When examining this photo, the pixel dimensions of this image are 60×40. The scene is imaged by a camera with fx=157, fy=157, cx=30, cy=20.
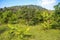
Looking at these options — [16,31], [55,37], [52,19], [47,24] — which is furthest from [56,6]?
[16,31]

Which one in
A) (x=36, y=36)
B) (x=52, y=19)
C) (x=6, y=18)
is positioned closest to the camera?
(x=36, y=36)

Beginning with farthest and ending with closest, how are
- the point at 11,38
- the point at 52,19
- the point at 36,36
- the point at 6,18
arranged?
1. the point at 6,18
2. the point at 52,19
3. the point at 36,36
4. the point at 11,38

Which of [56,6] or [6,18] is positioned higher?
[56,6]

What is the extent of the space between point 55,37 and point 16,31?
2721mm

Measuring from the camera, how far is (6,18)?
18547mm

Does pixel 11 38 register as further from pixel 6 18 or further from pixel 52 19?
pixel 6 18

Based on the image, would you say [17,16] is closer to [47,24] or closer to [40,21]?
[40,21]

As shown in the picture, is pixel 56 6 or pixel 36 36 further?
pixel 56 6

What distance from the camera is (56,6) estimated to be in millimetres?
15008

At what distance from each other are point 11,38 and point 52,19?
18.3 feet

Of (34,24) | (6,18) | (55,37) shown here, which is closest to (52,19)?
(34,24)

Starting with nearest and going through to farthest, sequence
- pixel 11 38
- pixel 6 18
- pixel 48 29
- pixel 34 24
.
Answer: pixel 11 38 → pixel 48 29 → pixel 34 24 → pixel 6 18

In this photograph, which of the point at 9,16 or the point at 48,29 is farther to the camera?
the point at 9,16

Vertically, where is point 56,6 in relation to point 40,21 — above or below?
above
